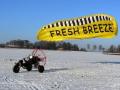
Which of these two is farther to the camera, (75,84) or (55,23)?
(55,23)

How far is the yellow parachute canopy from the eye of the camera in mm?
30234

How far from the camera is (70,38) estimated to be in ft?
100

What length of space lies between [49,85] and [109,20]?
14.1 meters

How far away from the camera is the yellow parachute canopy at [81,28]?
30.2m

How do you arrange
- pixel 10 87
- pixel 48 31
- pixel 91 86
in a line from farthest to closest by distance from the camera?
pixel 48 31
pixel 91 86
pixel 10 87

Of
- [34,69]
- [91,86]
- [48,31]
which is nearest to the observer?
[91,86]

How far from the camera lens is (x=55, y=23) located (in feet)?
99.3

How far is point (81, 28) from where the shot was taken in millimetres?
30406

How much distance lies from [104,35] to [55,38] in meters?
3.68

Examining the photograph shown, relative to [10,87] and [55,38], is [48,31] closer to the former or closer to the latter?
[55,38]

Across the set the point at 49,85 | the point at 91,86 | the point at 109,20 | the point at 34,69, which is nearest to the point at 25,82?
the point at 49,85

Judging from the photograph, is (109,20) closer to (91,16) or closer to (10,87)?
(91,16)

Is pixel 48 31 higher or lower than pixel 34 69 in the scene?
higher

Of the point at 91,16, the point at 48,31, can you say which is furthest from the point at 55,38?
the point at 91,16
